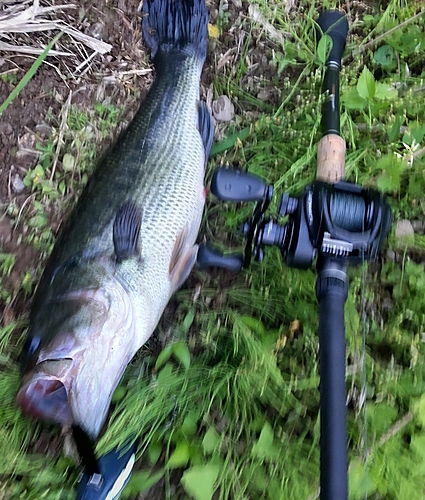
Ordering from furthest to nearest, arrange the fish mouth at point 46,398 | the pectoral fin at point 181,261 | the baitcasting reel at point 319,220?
the pectoral fin at point 181,261 < the fish mouth at point 46,398 < the baitcasting reel at point 319,220

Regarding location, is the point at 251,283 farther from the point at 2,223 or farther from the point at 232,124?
the point at 2,223

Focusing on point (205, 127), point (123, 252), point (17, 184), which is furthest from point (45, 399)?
point (205, 127)

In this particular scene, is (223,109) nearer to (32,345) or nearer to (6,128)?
(6,128)

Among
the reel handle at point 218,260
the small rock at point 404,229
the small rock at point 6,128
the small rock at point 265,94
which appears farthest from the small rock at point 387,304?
the small rock at point 6,128

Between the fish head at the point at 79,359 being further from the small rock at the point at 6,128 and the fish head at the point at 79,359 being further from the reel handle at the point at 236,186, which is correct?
the small rock at the point at 6,128

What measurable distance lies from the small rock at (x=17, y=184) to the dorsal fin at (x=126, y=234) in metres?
0.85

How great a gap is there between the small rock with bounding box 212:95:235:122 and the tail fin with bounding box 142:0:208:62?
26 centimetres

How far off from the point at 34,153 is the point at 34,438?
1456 mm

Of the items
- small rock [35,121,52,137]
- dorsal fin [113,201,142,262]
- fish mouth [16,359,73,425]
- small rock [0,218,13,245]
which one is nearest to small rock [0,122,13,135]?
small rock [35,121,52,137]

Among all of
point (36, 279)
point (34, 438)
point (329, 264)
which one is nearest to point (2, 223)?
point (36, 279)

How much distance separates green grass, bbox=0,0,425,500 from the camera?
200 centimetres

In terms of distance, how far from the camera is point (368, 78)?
235 cm

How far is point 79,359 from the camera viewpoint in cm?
176

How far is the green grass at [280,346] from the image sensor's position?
2.00 m
